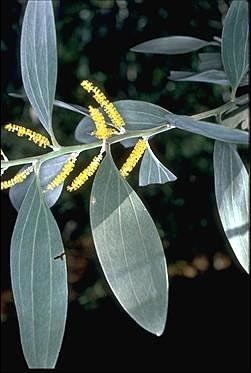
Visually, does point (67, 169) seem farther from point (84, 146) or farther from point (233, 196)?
point (233, 196)

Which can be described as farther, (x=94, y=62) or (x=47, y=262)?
(x=94, y=62)

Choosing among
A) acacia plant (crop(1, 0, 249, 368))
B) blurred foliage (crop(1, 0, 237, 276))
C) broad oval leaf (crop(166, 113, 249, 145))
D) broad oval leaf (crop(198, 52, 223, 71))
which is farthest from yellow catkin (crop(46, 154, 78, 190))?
blurred foliage (crop(1, 0, 237, 276))

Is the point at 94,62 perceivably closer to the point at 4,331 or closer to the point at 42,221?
the point at 4,331

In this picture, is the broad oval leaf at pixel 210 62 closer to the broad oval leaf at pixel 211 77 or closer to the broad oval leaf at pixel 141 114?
the broad oval leaf at pixel 211 77

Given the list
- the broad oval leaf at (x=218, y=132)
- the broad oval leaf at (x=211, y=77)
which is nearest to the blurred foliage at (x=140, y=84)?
the broad oval leaf at (x=211, y=77)

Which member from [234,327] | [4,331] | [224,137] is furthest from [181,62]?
[224,137]

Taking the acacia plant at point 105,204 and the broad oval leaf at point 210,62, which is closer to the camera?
the acacia plant at point 105,204

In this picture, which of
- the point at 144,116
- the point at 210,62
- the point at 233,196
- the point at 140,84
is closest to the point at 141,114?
the point at 144,116

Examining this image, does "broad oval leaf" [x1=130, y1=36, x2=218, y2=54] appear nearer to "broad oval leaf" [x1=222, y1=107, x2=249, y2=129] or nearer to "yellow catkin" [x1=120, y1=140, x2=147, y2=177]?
"broad oval leaf" [x1=222, y1=107, x2=249, y2=129]
